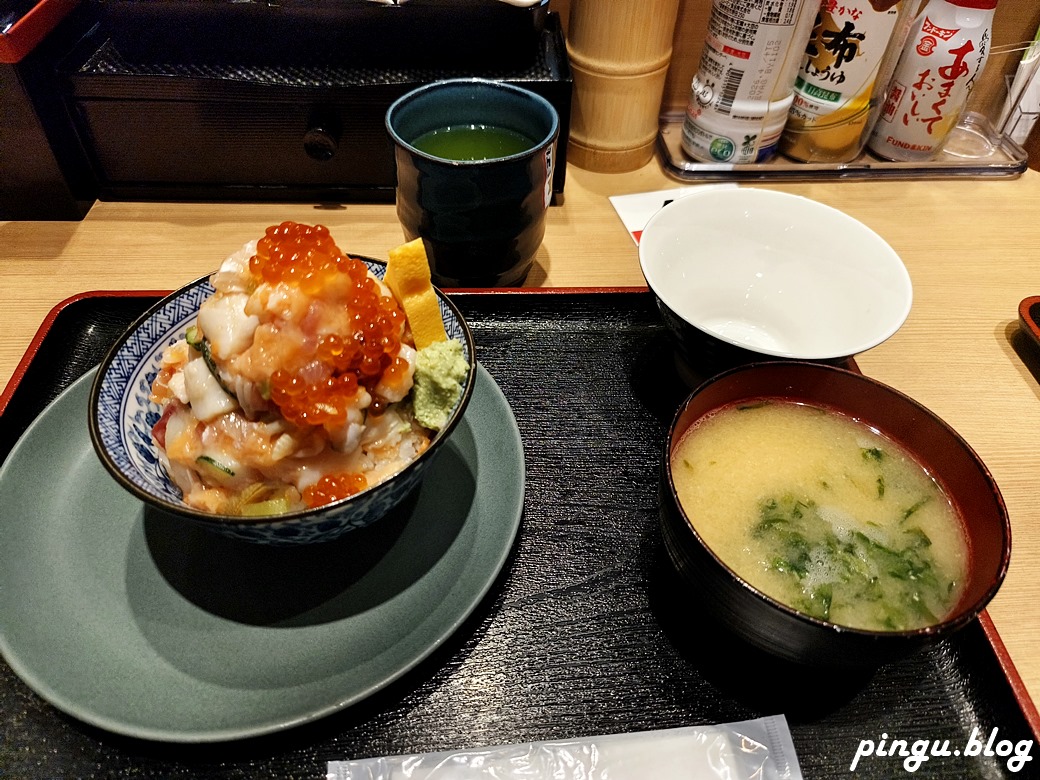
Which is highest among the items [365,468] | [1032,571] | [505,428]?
[365,468]

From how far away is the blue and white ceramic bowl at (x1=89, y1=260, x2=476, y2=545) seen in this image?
32.5 inches

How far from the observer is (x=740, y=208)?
145cm

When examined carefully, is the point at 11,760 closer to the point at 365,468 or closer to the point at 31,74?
the point at 365,468

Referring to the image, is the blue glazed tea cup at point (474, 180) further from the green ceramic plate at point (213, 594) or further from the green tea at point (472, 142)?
the green ceramic plate at point (213, 594)

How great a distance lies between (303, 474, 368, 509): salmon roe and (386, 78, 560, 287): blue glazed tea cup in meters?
0.70

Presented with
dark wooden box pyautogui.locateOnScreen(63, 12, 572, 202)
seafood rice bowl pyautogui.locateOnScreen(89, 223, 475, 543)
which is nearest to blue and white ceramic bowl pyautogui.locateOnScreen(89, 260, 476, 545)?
seafood rice bowl pyautogui.locateOnScreen(89, 223, 475, 543)

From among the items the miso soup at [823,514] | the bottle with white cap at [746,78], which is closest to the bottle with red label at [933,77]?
the bottle with white cap at [746,78]

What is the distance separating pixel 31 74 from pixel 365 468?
1.38 m

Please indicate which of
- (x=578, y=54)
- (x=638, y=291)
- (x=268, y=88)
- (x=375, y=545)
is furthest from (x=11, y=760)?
(x=578, y=54)

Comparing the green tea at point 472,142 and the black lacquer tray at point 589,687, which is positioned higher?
the green tea at point 472,142

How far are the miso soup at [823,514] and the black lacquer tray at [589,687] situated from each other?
147 mm

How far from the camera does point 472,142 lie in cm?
157

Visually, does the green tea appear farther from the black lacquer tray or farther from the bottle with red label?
the bottle with red label

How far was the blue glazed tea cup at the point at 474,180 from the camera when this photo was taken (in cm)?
136
